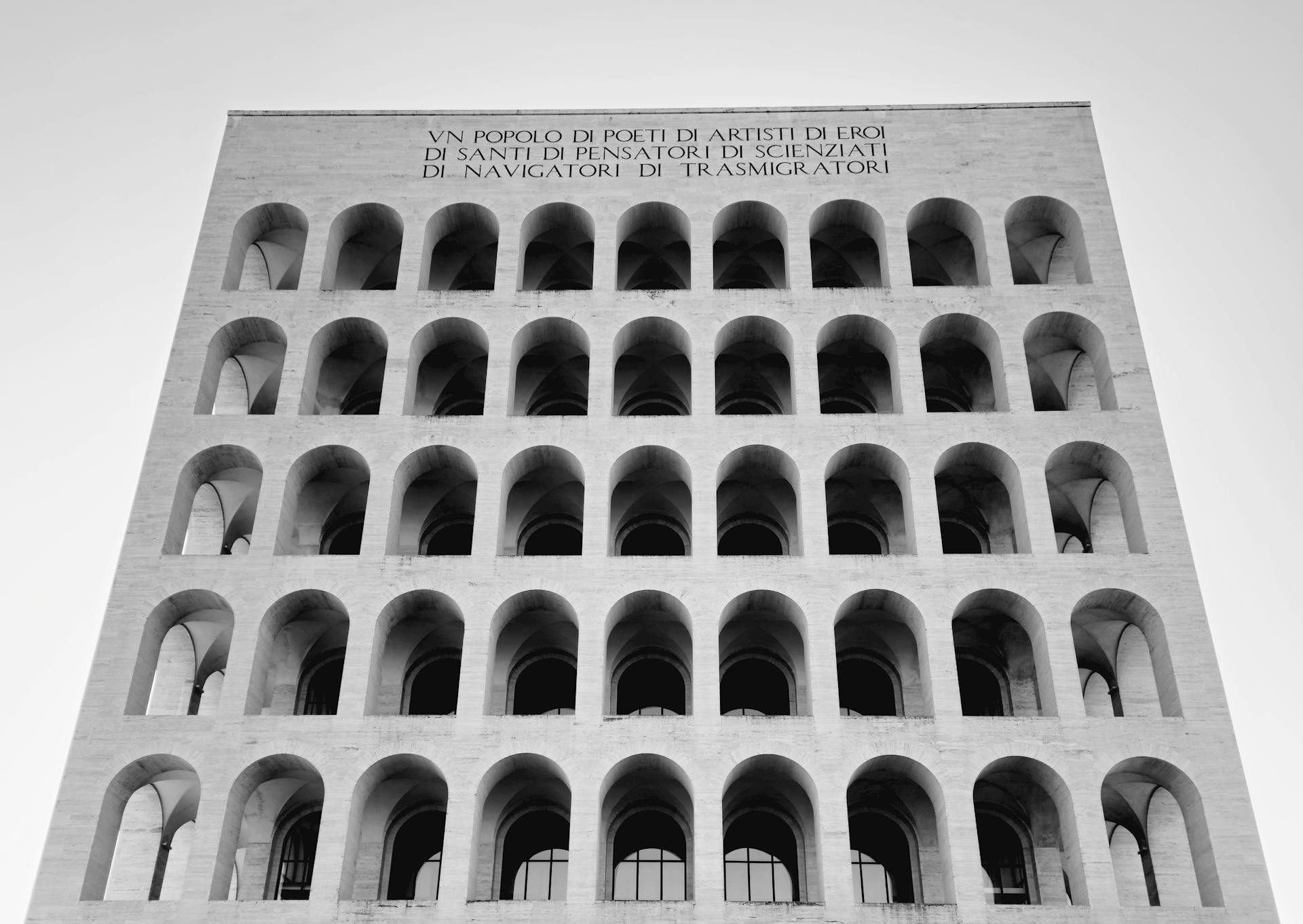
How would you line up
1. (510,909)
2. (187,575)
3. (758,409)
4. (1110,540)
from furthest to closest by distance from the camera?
(758,409) < (1110,540) < (187,575) < (510,909)

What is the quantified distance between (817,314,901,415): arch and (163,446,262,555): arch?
1470 cm

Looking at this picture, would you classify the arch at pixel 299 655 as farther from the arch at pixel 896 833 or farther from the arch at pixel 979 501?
the arch at pixel 979 501

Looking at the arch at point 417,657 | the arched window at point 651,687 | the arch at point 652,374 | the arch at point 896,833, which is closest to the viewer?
the arch at point 896,833

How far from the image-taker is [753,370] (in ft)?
133

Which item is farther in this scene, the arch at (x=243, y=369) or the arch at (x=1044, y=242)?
the arch at (x=1044, y=242)

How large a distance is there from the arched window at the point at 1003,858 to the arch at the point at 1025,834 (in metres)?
0.02

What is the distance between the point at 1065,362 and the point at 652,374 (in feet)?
35.6

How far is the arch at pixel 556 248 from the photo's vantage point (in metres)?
40.8

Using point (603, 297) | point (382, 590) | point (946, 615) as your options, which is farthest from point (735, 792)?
point (603, 297)

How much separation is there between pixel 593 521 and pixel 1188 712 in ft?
45.0

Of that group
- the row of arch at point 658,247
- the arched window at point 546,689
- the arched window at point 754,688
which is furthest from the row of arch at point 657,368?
the arched window at point 754,688

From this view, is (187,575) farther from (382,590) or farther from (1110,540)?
(1110,540)

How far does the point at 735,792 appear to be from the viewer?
34688 millimetres

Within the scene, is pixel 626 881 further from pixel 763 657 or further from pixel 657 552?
pixel 657 552
